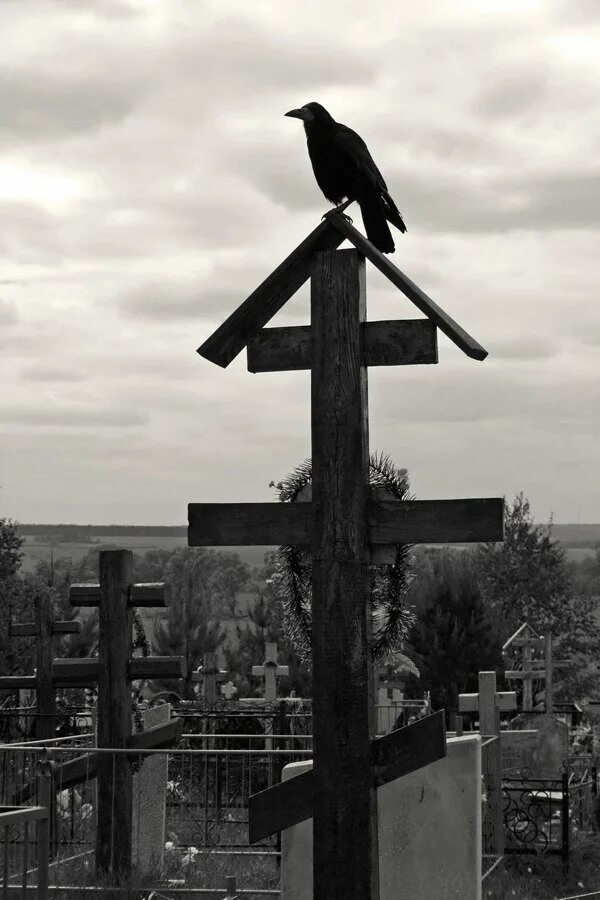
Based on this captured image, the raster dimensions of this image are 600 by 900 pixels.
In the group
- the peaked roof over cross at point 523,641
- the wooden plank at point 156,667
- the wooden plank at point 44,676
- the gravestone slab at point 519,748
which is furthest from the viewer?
the peaked roof over cross at point 523,641

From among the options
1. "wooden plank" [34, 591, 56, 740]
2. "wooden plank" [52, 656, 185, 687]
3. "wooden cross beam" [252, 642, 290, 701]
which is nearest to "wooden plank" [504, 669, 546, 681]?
"wooden cross beam" [252, 642, 290, 701]

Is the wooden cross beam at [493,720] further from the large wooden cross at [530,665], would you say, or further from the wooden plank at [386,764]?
the large wooden cross at [530,665]

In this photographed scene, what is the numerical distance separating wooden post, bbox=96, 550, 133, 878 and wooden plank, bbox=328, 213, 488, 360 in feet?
15.4

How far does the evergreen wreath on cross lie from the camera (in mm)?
5949

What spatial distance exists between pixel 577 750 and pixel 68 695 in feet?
37.8

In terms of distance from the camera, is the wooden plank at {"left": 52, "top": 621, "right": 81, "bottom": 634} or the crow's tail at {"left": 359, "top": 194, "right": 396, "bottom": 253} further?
the wooden plank at {"left": 52, "top": 621, "right": 81, "bottom": 634}

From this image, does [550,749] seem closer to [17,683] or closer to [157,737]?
[17,683]

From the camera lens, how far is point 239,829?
46.6 feet

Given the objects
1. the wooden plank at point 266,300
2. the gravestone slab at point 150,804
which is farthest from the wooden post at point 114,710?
the wooden plank at point 266,300

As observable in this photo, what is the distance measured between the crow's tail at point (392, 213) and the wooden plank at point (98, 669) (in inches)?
181

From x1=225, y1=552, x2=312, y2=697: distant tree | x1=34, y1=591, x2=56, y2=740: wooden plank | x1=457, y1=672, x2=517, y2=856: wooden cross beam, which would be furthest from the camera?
x1=225, y1=552, x2=312, y2=697: distant tree

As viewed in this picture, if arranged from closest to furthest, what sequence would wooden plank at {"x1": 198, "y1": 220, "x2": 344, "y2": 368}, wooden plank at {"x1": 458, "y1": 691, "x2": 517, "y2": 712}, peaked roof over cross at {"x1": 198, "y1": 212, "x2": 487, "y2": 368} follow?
peaked roof over cross at {"x1": 198, "y1": 212, "x2": 487, "y2": 368} < wooden plank at {"x1": 198, "y1": 220, "x2": 344, "y2": 368} < wooden plank at {"x1": 458, "y1": 691, "x2": 517, "y2": 712}

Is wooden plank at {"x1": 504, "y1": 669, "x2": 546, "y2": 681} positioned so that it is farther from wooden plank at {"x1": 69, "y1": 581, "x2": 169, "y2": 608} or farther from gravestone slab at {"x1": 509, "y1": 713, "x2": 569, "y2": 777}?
wooden plank at {"x1": 69, "y1": 581, "x2": 169, "y2": 608}

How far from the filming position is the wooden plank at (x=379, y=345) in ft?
18.7
